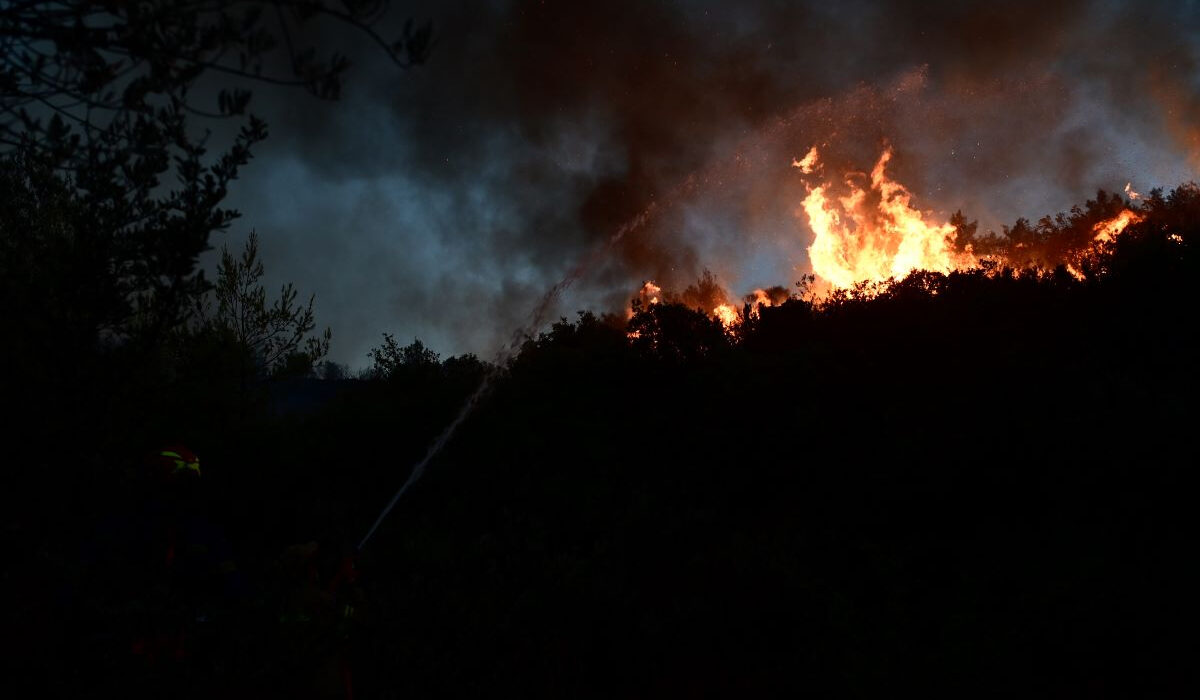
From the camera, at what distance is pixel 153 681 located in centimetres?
317

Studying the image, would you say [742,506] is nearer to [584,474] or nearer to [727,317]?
[584,474]

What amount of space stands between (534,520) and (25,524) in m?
8.65

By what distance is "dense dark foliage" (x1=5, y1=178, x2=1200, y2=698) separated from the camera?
661cm

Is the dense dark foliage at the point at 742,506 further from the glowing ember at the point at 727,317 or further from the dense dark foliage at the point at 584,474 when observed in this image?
the glowing ember at the point at 727,317

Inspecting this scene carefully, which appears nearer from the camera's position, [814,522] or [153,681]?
[153,681]

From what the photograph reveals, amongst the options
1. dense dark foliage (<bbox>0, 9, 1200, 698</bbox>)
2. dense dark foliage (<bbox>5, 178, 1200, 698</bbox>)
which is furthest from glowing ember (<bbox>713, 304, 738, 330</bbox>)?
dense dark foliage (<bbox>5, 178, 1200, 698</bbox>)

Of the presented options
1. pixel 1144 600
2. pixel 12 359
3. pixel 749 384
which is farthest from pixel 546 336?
pixel 12 359

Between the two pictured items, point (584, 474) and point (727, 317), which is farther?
point (727, 317)

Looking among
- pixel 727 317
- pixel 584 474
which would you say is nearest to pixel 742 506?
pixel 584 474

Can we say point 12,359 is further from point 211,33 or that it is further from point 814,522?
point 814,522

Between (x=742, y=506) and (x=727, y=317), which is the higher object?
(x=727, y=317)

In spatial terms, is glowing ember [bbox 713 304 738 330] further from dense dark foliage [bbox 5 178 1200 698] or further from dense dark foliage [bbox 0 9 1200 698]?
dense dark foliage [bbox 5 178 1200 698]

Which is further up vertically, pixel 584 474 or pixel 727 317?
pixel 727 317

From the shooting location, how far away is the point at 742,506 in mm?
12781
